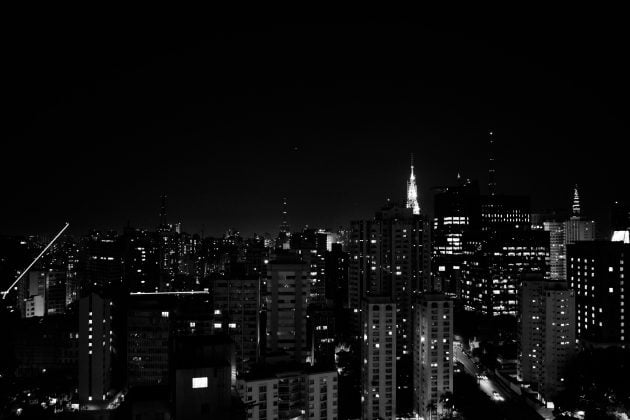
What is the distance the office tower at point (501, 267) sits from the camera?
19922 mm

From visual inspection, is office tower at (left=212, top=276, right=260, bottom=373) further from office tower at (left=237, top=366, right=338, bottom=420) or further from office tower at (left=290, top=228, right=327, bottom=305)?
office tower at (left=290, top=228, right=327, bottom=305)

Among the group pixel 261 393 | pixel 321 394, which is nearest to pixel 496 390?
pixel 321 394

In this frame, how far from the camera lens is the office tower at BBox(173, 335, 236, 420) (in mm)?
3459

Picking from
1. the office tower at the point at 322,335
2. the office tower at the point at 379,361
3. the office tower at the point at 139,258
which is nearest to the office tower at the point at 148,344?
the office tower at the point at 322,335

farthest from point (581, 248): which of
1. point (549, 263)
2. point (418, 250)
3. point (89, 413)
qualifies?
point (89, 413)

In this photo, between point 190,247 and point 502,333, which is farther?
point 190,247

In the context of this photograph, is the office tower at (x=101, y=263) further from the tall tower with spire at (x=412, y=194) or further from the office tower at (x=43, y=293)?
the tall tower with spire at (x=412, y=194)

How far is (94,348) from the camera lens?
11.0 m

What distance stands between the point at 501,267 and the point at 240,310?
1177cm

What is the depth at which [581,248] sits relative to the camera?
1537 cm

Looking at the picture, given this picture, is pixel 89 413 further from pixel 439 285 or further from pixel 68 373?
pixel 439 285

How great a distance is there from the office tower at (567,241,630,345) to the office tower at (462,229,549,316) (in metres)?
4.37

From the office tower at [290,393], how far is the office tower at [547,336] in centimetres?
463

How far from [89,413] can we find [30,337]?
14.0 feet
